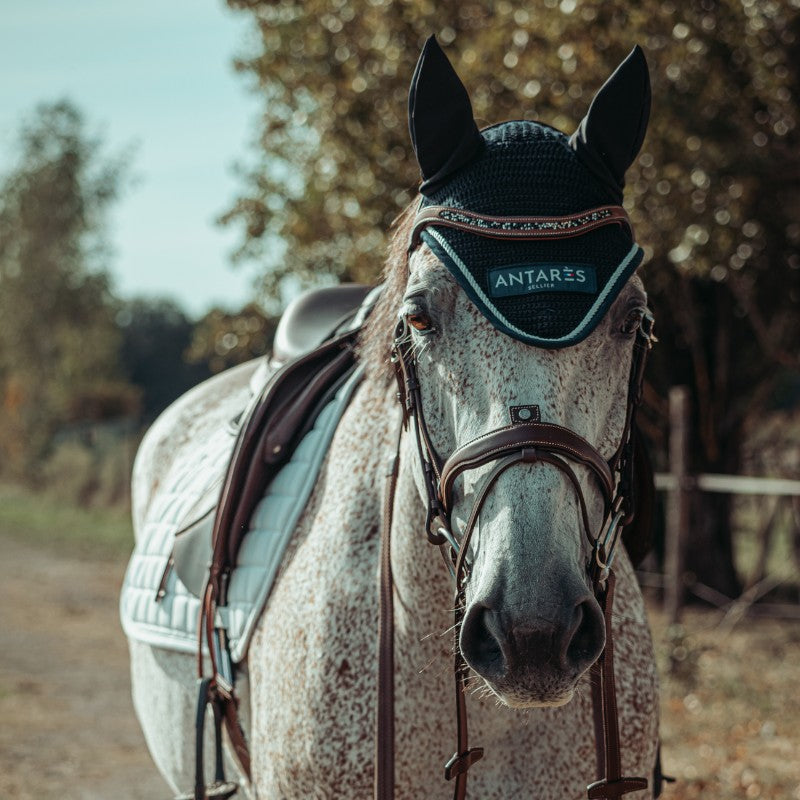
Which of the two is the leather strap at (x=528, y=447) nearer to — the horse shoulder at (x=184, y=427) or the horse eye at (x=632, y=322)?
the horse eye at (x=632, y=322)

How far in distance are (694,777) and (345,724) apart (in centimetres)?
385

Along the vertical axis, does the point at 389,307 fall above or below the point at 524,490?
above

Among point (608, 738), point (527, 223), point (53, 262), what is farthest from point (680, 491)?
point (53, 262)

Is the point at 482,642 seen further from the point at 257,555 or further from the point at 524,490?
the point at 257,555

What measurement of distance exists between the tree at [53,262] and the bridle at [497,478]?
90.4 ft

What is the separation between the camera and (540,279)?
1687 millimetres

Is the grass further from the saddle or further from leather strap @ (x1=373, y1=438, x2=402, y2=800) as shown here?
leather strap @ (x1=373, y1=438, x2=402, y2=800)

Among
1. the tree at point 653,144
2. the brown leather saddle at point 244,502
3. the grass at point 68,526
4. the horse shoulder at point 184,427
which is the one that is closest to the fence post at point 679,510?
the tree at point 653,144

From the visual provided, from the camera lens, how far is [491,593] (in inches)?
59.7

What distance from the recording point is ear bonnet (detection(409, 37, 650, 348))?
168 centimetres

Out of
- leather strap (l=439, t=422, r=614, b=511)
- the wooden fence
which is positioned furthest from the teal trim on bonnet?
the wooden fence

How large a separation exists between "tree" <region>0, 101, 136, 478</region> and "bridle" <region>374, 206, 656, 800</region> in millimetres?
27556

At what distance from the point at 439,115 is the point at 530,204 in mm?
269

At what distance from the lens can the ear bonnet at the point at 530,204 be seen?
1.68m
